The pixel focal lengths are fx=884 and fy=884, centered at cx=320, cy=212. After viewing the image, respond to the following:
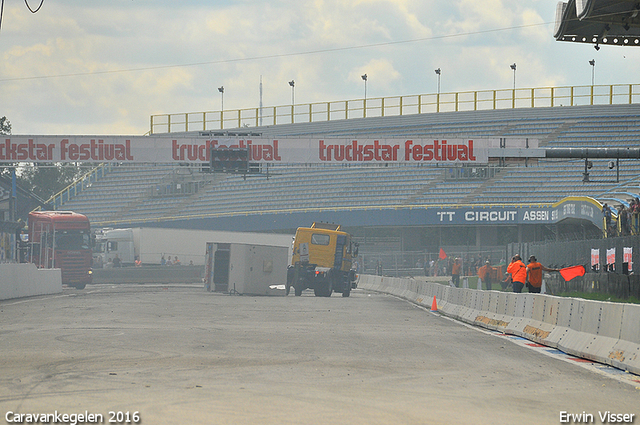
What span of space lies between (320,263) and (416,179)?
23.7 m

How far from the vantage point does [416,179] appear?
60.4 m

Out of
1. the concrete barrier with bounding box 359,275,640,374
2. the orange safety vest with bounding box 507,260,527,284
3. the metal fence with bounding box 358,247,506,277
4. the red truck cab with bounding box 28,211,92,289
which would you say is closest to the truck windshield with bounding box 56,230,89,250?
the red truck cab with bounding box 28,211,92,289

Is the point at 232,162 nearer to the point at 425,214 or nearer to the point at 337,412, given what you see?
the point at 425,214

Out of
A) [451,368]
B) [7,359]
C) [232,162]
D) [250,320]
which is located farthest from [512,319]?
[232,162]

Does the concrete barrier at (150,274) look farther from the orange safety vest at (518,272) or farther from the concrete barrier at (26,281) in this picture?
the orange safety vest at (518,272)

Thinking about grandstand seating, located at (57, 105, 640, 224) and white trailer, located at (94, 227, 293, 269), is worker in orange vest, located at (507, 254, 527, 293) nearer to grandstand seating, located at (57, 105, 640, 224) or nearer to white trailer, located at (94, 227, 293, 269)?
grandstand seating, located at (57, 105, 640, 224)

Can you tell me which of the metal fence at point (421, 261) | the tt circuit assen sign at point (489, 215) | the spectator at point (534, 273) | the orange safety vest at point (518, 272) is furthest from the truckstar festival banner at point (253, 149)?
the spectator at point (534, 273)

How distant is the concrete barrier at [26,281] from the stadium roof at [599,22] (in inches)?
759

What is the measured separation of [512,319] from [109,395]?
1186cm

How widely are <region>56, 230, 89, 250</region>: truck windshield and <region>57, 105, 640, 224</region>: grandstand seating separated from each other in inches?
608

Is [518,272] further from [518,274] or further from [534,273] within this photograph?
[534,273]

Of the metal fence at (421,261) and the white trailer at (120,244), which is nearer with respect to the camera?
the metal fence at (421,261)

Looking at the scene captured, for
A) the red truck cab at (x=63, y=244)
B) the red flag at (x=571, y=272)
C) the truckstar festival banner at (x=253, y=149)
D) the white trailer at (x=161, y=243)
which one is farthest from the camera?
the white trailer at (x=161, y=243)

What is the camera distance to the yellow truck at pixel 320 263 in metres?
37.6
